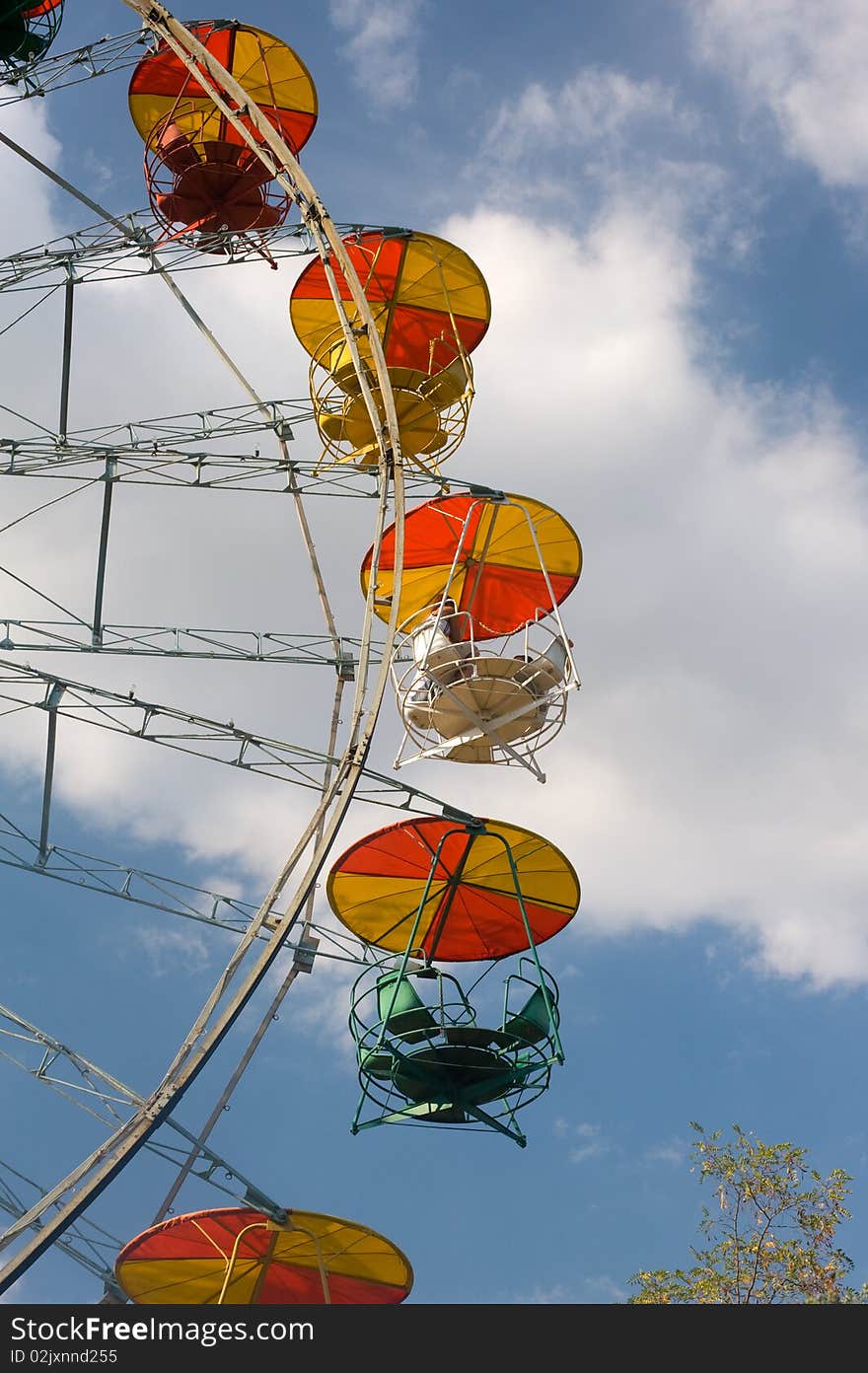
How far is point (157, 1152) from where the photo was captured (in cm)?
1873

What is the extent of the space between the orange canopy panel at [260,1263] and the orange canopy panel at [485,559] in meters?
7.53

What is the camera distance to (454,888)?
21422mm

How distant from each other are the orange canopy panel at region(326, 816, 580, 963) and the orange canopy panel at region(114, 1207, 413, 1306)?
3.56 m

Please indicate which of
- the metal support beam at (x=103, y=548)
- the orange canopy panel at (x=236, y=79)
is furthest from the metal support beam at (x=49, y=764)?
the orange canopy panel at (x=236, y=79)

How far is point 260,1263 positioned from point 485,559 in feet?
30.3

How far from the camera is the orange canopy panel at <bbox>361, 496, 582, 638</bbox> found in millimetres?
22422

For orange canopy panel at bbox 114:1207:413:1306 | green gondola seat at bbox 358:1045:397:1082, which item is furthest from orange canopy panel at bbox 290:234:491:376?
orange canopy panel at bbox 114:1207:413:1306

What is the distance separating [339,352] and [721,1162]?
493 inches

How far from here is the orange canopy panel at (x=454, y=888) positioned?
68.2ft

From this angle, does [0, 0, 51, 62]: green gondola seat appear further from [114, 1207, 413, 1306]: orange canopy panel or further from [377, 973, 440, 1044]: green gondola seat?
[114, 1207, 413, 1306]: orange canopy panel

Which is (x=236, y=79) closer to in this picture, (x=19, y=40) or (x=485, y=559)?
(x=19, y=40)
